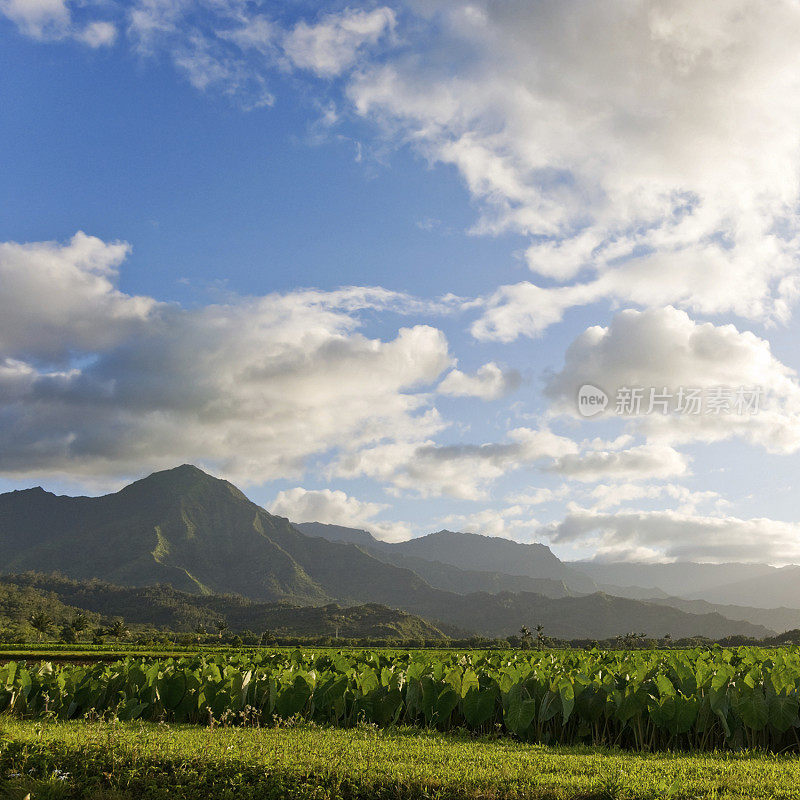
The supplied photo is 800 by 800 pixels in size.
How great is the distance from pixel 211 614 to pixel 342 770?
650ft

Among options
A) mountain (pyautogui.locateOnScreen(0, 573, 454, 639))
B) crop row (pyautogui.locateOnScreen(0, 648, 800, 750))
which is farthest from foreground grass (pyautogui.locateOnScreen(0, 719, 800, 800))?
mountain (pyautogui.locateOnScreen(0, 573, 454, 639))

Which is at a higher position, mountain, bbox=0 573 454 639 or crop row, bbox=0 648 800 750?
crop row, bbox=0 648 800 750

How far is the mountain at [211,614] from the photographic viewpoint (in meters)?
157

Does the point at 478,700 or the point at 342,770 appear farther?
the point at 478,700

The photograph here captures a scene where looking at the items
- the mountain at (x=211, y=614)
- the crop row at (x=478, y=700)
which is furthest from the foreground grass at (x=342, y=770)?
the mountain at (x=211, y=614)

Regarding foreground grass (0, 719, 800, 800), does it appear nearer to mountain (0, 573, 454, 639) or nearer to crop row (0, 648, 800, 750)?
crop row (0, 648, 800, 750)

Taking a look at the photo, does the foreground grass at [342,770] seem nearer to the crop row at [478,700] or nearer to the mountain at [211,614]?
the crop row at [478,700]

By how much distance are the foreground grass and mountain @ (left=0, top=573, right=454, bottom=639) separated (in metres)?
149

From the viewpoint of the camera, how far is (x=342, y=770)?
325 inches

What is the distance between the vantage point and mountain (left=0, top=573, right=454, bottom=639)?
15738cm

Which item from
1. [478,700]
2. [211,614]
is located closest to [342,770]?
[478,700]

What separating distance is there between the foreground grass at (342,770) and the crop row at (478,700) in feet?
2.94

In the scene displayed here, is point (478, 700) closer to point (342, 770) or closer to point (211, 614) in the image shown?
point (342, 770)

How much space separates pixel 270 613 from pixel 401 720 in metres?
183
